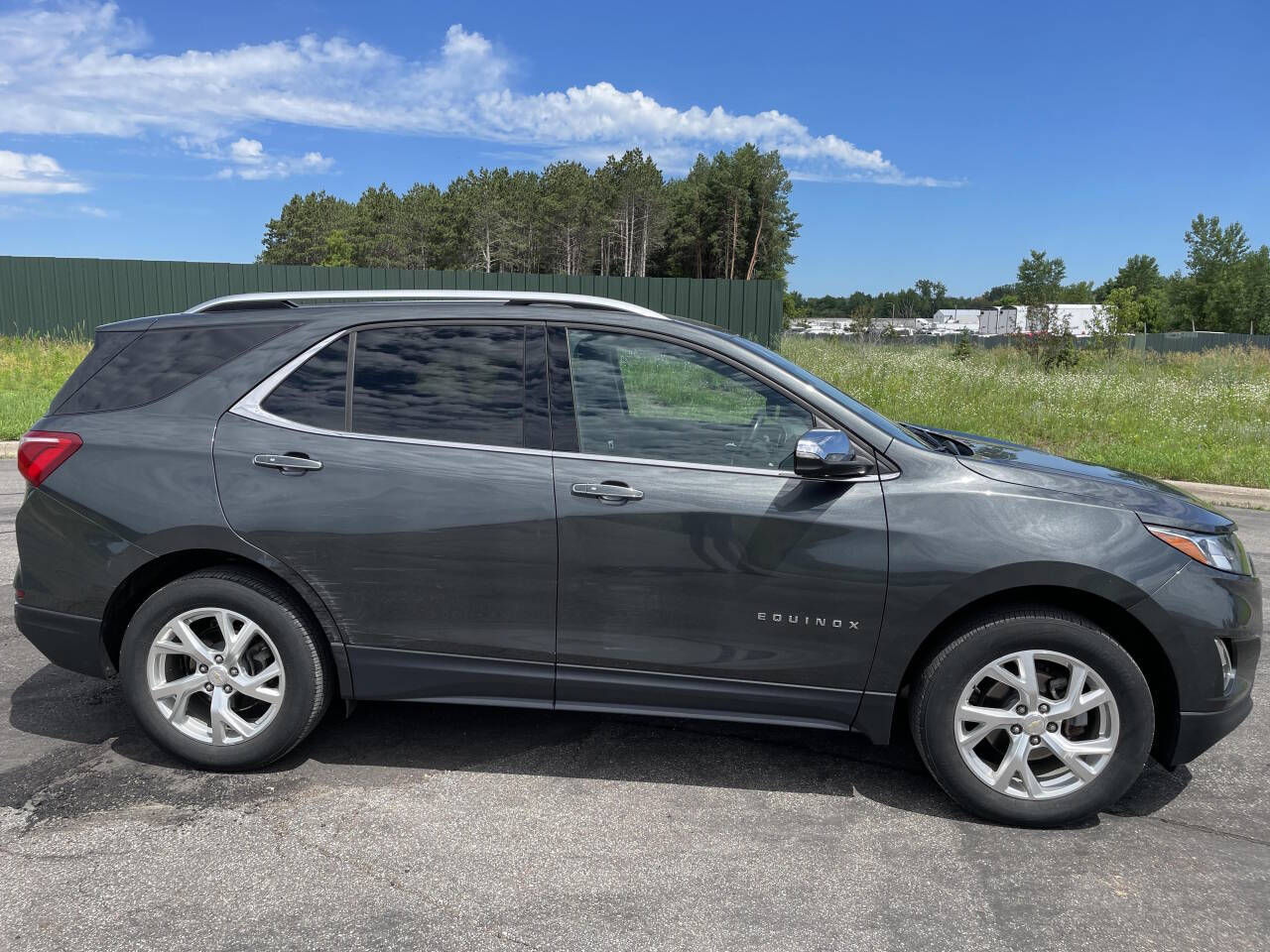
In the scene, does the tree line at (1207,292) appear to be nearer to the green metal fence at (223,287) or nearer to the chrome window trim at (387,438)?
the green metal fence at (223,287)

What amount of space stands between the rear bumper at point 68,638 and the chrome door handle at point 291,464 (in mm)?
929

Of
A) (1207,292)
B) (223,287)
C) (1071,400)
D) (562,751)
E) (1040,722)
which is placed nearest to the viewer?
(1040,722)

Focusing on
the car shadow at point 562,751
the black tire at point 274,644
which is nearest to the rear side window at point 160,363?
the black tire at point 274,644

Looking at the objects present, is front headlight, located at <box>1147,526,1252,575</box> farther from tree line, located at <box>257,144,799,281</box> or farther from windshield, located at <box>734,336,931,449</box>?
tree line, located at <box>257,144,799,281</box>

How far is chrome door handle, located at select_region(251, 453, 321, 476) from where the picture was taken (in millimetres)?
3312

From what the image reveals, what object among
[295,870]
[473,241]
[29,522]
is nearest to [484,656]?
[295,870]

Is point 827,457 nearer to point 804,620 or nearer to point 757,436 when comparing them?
point 757,436

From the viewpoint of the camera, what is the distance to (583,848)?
2.98 meters

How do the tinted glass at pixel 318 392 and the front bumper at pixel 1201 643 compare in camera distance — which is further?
the tinted glass at pixel 318 392

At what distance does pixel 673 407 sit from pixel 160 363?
6.72ft

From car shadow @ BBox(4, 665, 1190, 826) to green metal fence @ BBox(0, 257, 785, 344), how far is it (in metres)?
17.5

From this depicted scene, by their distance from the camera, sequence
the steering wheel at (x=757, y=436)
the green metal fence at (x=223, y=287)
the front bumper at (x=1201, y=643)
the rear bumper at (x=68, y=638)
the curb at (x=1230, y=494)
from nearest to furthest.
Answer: the front bumper at (x=1201, y=643)
the steering wheel at (x=757, y=436)
the rear bumper at (x=68, y=638)
the curb at (x=1230, y=494)
the green metal fence at (x=223, y=287)

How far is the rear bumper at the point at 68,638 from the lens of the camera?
11.4ft

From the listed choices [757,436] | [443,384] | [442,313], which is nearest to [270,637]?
[443,384]
